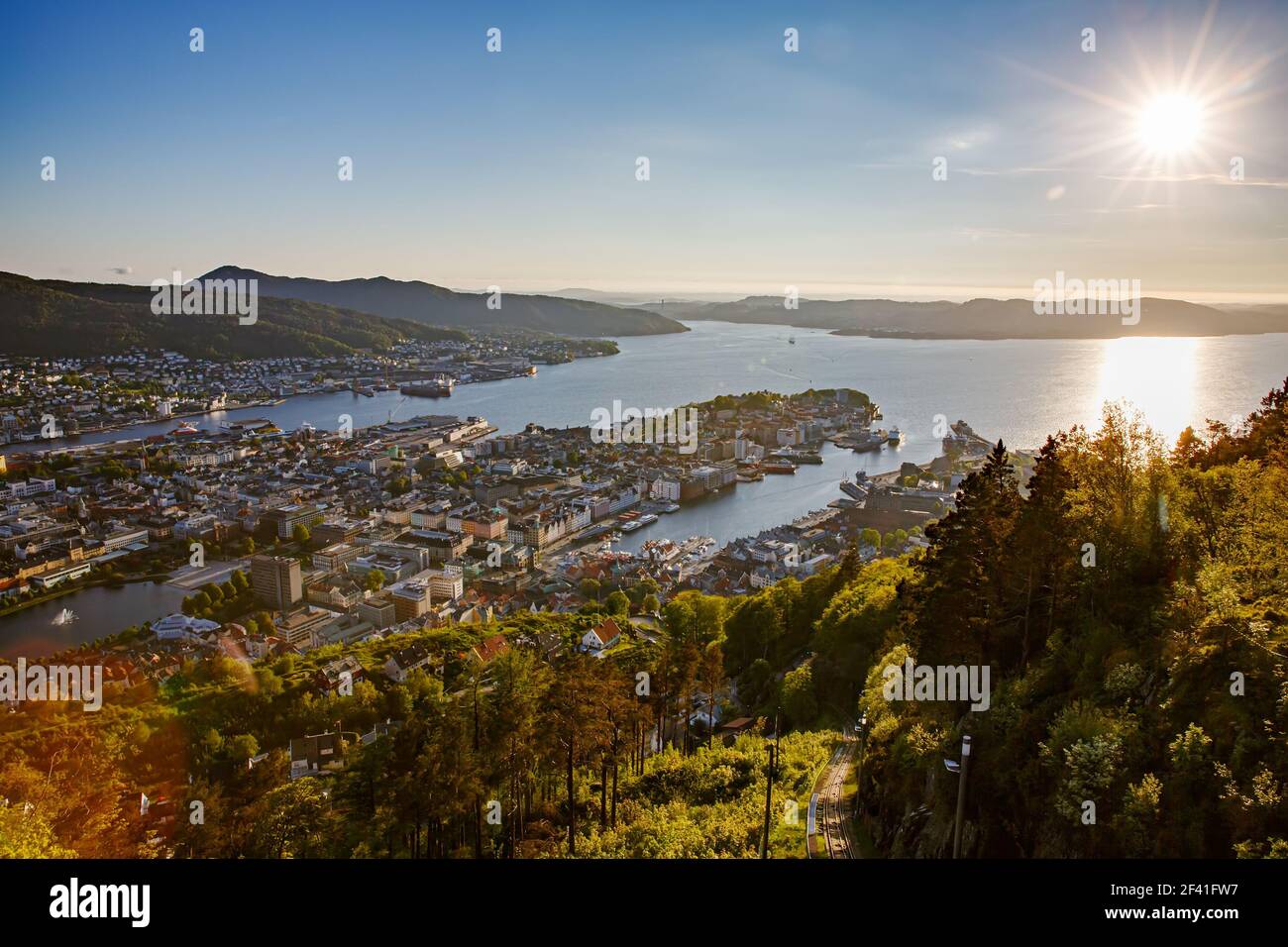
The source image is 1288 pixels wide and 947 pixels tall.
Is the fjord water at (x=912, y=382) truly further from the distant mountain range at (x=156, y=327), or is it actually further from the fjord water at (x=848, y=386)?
the distant mountain range at (x=156, y=327)

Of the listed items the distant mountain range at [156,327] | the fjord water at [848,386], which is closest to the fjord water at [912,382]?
the fjord water at [848,386]

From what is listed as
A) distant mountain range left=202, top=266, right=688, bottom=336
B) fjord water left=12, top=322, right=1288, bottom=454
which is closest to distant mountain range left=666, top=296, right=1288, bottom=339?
fjord water left=12, top=322, right=1288, bottom=454

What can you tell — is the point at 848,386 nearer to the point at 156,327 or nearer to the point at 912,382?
the point at 912,382

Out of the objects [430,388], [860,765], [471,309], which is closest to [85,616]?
[860,765]

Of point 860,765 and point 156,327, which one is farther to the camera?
point 156,327

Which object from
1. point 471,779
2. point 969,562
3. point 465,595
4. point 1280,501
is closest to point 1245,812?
point 1280,501

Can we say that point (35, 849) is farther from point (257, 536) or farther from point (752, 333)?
point (752, 333)
